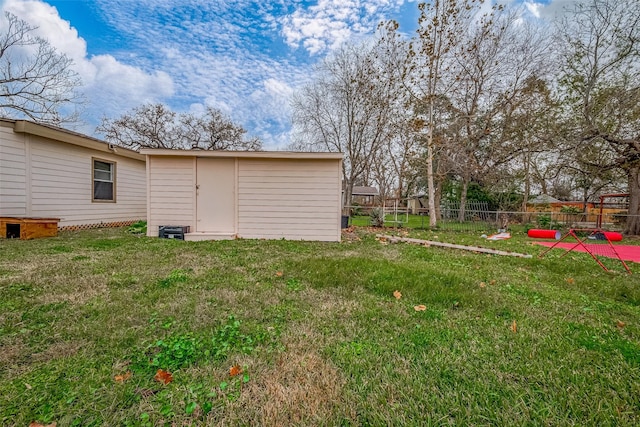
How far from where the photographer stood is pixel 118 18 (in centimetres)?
784

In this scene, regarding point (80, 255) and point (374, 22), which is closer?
point (80, 255)

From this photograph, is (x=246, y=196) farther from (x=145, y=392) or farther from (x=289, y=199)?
(x=145, y=392)

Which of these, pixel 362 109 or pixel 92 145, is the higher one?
pixel 362 109

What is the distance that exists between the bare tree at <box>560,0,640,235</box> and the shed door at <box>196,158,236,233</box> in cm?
1163

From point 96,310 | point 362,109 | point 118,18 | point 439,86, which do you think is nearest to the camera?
point 96,310

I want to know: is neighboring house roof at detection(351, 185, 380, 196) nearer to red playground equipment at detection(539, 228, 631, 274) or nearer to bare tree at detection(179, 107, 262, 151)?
bare tree at detection(179, 107, 262, 151)

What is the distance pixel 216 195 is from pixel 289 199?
1.91 meters

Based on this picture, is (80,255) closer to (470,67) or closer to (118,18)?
(118,18)

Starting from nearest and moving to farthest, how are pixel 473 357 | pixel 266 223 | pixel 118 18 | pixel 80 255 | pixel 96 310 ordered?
pixel 473 357
pixel 96 310
pixel 80 255
pixel 266 223
pixel 118 18

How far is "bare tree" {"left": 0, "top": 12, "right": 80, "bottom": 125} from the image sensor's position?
10.3m

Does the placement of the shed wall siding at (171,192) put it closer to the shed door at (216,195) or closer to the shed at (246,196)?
the shed at (246,196)

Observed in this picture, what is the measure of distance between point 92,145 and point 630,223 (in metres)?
19.0

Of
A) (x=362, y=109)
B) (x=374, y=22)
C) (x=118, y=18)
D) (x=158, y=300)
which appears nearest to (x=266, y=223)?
(x=158, y=300)

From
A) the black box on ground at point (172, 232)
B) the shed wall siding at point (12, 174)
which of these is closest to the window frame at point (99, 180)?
the shed wall siding at point (12, 174)
